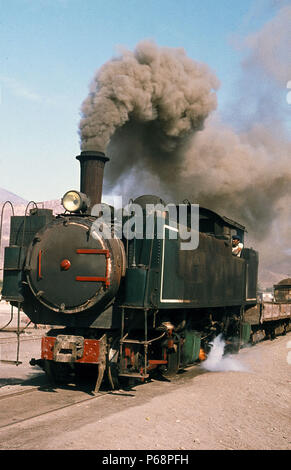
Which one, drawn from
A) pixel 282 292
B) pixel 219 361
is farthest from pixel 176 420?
pixel 282 292

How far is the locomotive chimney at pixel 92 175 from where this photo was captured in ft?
29.2

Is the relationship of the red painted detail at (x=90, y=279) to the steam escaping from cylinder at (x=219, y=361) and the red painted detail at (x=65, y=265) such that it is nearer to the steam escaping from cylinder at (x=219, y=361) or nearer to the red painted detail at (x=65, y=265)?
the red painted detail at (x=65, y=265)

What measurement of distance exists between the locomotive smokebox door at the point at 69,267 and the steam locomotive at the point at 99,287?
16 mm

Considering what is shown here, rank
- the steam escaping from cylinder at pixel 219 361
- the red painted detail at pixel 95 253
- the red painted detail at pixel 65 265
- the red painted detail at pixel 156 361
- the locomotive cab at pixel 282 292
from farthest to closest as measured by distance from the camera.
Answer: the locomotive cab at pixel 282 292 → the steam escaping from cylinder at pixel 219 361 → the red painted detail at pixel 156 361 → the red painted detail at pixel 65 265 → the red painted detail at pixel 95 253

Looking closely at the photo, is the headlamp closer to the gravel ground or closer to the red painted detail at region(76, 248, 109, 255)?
the red painted detail at region(76, 248, 109, 255)

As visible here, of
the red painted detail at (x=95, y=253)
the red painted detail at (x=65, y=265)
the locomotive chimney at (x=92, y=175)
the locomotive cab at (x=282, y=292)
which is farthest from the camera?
the locomotive cab at (x=282, y=292)

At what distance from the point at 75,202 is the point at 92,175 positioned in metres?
0.79

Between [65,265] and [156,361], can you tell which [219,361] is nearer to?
[156,361]

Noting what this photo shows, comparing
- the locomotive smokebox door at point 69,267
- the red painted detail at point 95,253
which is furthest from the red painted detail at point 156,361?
the red painted detail at point 95,253

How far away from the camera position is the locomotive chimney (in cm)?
891

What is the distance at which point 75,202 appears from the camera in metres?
8.37

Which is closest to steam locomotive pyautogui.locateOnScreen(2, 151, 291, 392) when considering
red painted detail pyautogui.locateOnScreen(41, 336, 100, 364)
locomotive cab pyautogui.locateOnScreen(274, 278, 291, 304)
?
red painted detail pyautogui.locateOnScreen(41, 336, 100, 364)

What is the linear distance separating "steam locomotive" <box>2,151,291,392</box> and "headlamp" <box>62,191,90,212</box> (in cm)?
2
